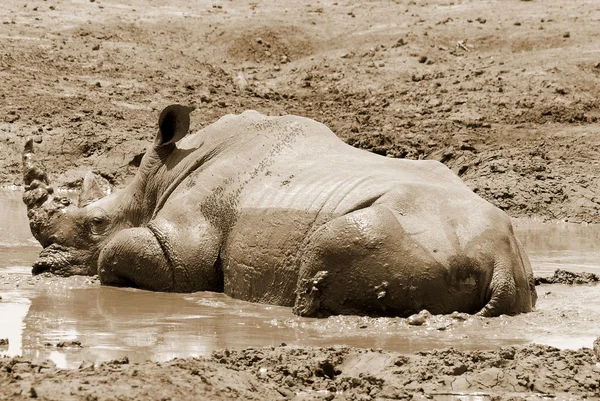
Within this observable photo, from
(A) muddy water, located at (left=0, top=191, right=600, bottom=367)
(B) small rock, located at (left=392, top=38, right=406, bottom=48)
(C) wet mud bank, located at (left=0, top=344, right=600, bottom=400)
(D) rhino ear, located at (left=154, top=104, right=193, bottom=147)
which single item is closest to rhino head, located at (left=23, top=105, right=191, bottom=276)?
(D) rhino ear, located at (left=154, top=104, right=193, bottom=147)

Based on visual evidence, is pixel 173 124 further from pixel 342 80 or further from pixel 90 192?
pixel 342 80

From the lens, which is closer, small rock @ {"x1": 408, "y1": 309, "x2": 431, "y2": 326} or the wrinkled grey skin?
small rock @ {"x1": 408, "y1": 309, "x2": 431, "y2": 326}

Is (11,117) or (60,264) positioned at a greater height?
(60,264)

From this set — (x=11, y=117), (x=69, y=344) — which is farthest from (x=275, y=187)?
(x=11, y=117)

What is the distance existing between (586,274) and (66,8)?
47.8ft

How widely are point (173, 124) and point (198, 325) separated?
2746 millimetres

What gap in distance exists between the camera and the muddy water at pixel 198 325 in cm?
752

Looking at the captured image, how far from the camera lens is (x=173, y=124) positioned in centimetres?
1066

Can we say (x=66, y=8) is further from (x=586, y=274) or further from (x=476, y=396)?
(x=476, y=396)

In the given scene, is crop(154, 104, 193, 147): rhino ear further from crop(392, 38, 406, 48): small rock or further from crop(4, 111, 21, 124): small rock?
crop(392, 38, 406, 48): small rock

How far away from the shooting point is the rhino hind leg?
327 inches

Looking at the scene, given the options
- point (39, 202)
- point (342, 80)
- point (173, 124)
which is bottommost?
point (342, 80)

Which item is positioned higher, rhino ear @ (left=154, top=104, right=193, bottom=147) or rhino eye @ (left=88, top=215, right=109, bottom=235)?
rhino ear @ (left=154, top=104, right=193, bottom=147)

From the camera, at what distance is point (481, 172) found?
1576 centimetres
